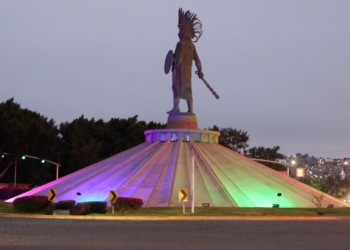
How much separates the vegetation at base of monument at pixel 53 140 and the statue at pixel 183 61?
24768 mm

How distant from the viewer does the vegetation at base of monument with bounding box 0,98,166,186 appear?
2689 inches

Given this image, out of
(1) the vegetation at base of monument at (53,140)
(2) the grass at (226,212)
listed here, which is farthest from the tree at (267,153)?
(2) the grass at (226,212)

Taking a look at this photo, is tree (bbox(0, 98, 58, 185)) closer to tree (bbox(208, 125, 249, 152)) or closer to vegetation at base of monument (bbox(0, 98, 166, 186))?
vegetation at base of monument (bbox(0, 98, 166, 186))

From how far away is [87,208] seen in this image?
32125 mm

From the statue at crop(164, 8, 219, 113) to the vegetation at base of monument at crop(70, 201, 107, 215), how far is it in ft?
60.3

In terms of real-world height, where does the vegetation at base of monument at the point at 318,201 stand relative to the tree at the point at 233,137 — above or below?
below

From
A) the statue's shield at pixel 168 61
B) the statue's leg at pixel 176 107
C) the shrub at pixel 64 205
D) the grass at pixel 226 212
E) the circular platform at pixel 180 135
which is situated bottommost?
the grass at pixel 226 212

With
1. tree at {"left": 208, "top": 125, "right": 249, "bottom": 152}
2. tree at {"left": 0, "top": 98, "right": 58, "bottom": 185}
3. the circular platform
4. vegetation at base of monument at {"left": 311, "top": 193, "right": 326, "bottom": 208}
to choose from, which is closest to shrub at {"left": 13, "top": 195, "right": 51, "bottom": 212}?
the circular platform

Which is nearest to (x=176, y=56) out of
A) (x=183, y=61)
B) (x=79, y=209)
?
(x=183, y=61)

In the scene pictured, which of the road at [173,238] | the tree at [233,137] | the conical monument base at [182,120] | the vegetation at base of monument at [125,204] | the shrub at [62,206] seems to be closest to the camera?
the road at [173,238]

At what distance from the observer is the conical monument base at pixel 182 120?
49.6 meters

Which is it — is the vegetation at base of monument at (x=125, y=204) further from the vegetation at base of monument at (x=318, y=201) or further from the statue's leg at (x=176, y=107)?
the statue's leg at (x=176, y=107)

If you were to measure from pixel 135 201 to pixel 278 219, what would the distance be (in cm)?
782

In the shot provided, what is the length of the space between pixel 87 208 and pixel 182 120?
18.8 meters
